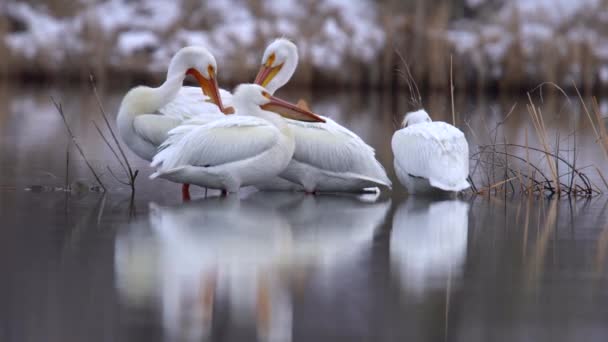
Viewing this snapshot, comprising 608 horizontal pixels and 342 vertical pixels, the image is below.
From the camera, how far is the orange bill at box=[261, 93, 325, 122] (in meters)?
7.41

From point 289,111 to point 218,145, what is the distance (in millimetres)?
739

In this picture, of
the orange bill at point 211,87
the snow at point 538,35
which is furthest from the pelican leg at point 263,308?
the snow at point 538,35

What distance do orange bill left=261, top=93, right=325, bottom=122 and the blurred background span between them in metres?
12.8

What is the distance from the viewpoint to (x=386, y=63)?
21.9 metres

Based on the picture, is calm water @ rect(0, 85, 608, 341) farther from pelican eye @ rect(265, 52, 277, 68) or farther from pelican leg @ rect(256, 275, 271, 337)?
pelican eye @ rect(265, 52, 277, 68)

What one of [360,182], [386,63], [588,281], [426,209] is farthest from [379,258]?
[386,63]

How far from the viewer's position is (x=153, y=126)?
25.3 ft

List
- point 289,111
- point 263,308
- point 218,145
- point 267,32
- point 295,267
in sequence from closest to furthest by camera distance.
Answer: point 263,308 < point 295,267 < point 218,145 < point 289,111 < point 267,32

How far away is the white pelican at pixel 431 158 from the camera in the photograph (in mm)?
7094

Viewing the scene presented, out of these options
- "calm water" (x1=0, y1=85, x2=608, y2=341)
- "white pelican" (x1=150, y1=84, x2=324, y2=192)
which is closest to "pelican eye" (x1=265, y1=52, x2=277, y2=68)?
"calm water" (x1=0, y1=85, x2=608, y2=341)

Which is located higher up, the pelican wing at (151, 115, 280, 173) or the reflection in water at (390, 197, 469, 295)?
the pelican wing at (151, 115, 280, 173)

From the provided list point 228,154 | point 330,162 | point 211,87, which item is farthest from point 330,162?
Result: point 211,87

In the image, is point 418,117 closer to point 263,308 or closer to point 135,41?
point 263,308

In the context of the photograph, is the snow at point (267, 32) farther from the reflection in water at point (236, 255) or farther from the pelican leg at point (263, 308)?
the pelican leg at point (263, 308)
